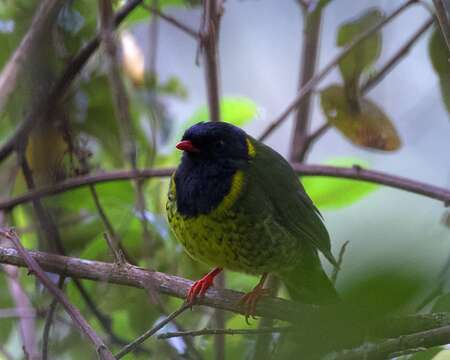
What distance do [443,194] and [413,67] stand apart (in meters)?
1.84

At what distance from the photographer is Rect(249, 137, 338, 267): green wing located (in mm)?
2242

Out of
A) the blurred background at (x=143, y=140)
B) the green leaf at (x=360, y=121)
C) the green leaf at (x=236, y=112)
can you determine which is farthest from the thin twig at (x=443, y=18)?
the green leaf at (x=236, y=112)

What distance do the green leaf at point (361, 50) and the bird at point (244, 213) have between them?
1.22 ft

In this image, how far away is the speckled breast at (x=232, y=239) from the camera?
211 cm

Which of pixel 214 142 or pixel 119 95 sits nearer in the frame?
pixel 119 95

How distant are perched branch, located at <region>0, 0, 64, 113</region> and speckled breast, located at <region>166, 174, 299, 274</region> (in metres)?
0.62

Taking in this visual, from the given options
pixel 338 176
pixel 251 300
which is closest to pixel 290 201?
pixel 338 176

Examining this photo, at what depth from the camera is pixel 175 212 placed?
2.20 meters

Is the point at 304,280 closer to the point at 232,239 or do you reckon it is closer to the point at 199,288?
the point at 232,239

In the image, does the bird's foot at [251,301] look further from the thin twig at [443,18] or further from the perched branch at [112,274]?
the thin twig at [443,18]

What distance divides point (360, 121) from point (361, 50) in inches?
9.3

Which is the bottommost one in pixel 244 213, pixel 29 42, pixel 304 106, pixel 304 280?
pixel 304 280

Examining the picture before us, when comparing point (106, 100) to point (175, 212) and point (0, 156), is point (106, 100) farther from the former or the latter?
point (175, 212)

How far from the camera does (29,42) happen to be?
1.72 m
